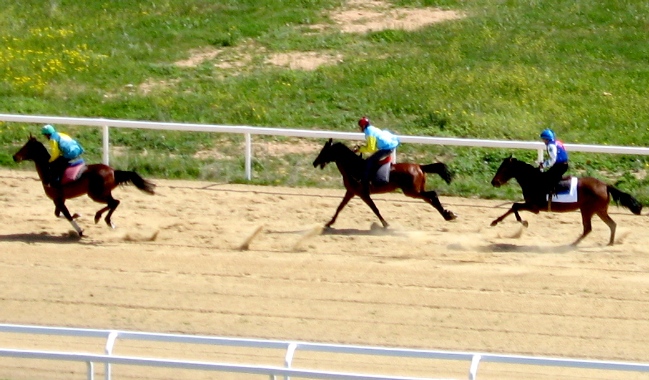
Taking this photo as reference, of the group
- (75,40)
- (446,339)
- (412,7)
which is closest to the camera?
(446,339)

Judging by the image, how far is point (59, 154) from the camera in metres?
14.8

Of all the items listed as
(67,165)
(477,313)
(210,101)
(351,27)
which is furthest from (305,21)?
(477,313)

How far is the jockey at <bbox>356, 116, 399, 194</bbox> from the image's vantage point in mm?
15211

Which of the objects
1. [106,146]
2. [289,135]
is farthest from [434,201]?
[106,146]

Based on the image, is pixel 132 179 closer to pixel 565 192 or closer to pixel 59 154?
pixel 59 154

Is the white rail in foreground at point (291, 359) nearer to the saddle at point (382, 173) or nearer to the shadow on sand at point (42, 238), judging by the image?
the shadow on sand at point (42, 238)

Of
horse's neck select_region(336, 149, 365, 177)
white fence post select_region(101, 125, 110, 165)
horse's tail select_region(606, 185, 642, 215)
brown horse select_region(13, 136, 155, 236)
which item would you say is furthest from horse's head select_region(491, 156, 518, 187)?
white fence post select_region(101, 125, 110, 165)

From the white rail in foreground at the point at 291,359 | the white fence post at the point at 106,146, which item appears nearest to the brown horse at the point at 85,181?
the white fence post at the point at 106,146

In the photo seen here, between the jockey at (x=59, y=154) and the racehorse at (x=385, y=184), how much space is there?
3.19 metres

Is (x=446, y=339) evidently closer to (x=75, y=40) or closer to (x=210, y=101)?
(x=210, y=101)

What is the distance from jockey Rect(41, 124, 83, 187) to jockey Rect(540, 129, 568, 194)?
19.4 feet

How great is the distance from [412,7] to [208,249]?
1435cm

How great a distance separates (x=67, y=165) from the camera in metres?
14.8

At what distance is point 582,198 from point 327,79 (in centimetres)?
939
